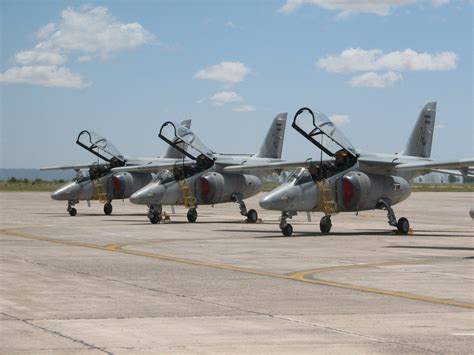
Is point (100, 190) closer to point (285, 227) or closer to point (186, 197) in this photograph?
point (186, 197)

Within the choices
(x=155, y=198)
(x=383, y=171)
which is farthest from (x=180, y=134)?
(x=383, y=171)

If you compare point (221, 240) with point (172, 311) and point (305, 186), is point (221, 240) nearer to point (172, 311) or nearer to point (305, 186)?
point (305, 186)

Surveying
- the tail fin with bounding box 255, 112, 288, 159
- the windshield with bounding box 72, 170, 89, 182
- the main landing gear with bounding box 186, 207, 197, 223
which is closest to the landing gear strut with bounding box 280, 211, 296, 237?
the main landing gear with bounding box 186, 207, 197, 223

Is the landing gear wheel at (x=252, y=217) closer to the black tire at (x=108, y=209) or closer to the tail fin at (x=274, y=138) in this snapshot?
the tail fin at (x=274, y=138)

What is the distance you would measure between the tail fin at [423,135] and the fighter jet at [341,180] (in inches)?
55.1

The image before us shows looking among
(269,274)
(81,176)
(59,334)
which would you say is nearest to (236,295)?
(269,274)

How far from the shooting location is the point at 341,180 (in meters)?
33.2

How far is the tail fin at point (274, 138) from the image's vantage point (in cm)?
4397

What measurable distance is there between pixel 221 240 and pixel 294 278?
11.4 m

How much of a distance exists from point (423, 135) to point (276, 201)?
895 centimetres

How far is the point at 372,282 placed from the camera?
690 inches

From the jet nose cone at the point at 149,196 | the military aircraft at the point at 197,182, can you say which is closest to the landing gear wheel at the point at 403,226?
the military aircraft at the point at 197,182

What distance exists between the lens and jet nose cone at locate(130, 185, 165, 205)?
3941 centimetres

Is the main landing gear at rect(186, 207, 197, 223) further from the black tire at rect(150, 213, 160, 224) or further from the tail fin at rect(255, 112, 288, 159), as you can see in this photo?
the tail fin at rect(255, 112, 288, 159)
